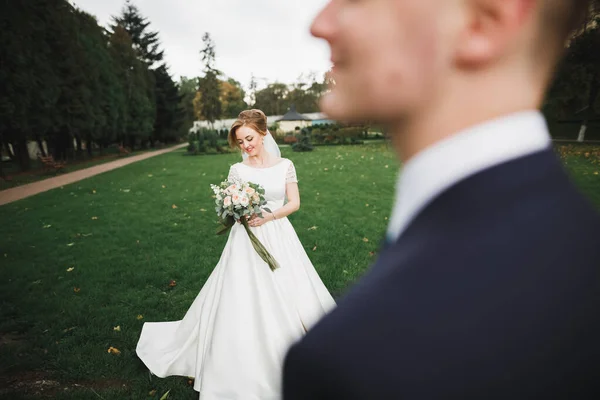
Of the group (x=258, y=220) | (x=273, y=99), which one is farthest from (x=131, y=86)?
(x=273, y=99)

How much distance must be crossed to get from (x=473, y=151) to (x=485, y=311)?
21 centimetres

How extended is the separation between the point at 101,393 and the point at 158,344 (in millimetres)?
684

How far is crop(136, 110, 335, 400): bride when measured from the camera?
128 inches

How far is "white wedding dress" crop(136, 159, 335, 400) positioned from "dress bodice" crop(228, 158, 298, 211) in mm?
11

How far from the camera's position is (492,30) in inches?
19.9

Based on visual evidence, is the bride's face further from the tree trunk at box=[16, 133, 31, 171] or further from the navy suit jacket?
the tree trunk at box=[16, 133, 31, 171]

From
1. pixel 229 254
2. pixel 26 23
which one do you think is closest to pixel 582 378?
pixel 229 254

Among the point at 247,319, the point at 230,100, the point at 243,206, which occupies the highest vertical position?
the point at 230,100

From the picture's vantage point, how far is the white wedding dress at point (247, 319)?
3248mm

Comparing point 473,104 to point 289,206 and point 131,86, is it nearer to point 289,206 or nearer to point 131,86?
point 289,206

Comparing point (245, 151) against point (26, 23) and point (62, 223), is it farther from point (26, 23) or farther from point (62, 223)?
point (26, 23)

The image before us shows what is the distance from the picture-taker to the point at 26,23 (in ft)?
50.0

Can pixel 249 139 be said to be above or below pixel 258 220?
above

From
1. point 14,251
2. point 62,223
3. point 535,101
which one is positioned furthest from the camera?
point 62,223
